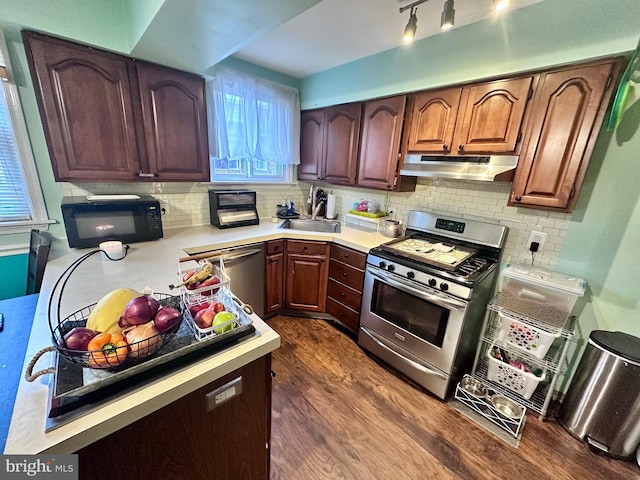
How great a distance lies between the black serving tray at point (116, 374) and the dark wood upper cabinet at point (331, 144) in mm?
2135

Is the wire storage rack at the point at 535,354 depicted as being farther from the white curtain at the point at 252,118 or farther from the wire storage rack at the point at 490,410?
the white curtain at the point at 252,118

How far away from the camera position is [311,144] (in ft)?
9.65

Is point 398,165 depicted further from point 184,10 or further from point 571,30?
point 184,10

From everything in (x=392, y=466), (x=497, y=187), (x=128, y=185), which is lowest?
(x=392, y=466)

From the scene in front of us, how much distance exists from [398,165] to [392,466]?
6.93ft

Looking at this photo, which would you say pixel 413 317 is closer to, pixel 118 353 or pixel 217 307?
pixel 217 307

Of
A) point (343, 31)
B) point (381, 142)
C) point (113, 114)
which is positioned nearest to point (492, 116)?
point (381, 142)

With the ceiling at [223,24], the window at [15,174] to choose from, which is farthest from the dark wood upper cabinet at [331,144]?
the window at [15,174]

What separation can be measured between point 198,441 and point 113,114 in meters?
2.03

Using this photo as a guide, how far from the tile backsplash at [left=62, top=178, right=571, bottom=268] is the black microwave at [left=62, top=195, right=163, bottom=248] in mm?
360

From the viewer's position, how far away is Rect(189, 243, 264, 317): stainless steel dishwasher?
2.15 metres

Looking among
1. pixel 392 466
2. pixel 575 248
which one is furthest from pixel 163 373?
pixel 575 248

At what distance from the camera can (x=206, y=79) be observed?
2121 millimetres

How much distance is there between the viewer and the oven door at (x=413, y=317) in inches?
68.1
